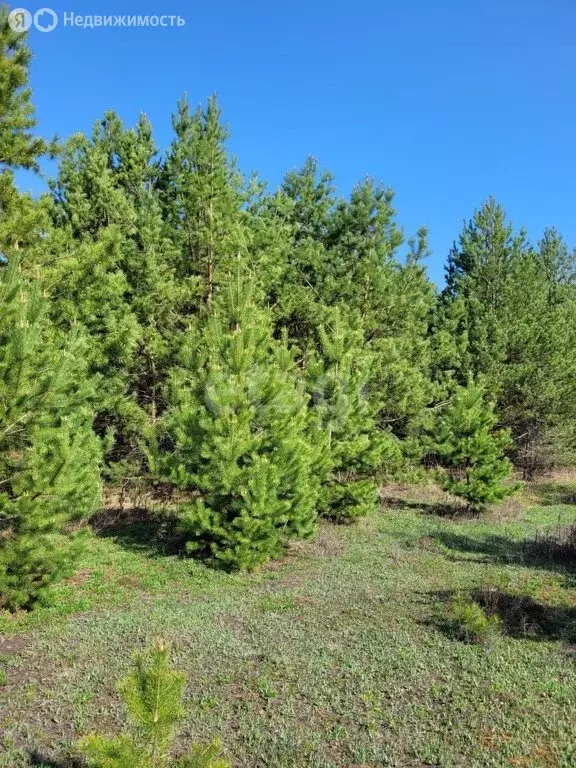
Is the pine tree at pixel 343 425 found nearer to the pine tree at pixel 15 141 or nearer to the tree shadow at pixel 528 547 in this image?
the tree shadow at pixel 528 547

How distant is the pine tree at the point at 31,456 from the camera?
7.49 meters

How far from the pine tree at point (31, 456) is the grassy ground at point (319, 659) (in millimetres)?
965

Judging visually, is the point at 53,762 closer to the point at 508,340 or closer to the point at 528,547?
the point at 528,547

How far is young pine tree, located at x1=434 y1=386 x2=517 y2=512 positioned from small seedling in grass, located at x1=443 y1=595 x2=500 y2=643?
9.46m

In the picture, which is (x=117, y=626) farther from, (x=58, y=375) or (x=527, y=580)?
(x=527, y=580)

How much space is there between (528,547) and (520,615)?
17.8 ft

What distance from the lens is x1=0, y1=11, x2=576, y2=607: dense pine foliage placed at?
8.35 metres

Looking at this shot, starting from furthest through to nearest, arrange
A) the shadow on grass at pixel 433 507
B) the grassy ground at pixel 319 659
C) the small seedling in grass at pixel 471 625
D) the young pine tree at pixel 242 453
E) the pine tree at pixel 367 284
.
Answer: the pine tree at pixel 367 284 → the shadow on grass at pixel 433 507 → the young pine tree at pixel 242 453 → the small seedling in grass at pixel 471 625 → the grassy ground at pixel 319 659

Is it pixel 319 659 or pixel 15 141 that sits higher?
pixel 15 141

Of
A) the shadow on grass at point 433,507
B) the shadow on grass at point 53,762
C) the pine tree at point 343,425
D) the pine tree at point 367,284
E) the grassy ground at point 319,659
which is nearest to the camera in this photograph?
the shadow on grass at point 53,762

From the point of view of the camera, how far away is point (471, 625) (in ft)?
25.2

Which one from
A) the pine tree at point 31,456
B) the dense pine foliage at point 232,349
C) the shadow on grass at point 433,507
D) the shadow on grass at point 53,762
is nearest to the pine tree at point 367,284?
the dense pine foliage at point 232,349

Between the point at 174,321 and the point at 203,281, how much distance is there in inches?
67.0

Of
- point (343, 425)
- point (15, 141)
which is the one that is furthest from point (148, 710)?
point (343, 425)
